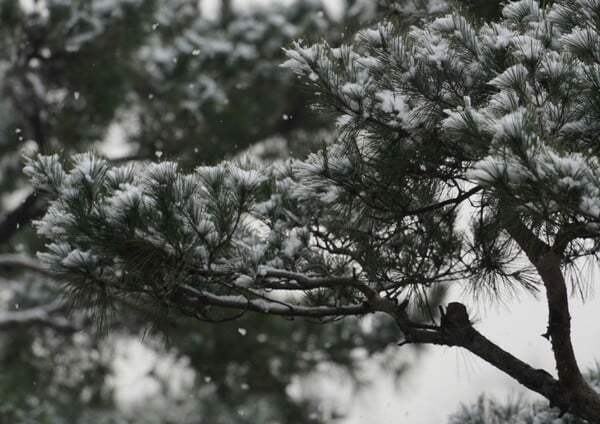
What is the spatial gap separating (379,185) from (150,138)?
3189 mm

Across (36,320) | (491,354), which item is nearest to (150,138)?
(36,320)

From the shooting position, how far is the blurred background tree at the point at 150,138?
457cm

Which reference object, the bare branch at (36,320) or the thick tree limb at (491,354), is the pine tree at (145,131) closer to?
the bare branch at (36,320)

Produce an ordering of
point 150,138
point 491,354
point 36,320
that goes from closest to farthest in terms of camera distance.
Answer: point 491,354 < point 36,320 < point 150,138

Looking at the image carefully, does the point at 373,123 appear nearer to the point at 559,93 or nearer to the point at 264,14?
the point at 559,93

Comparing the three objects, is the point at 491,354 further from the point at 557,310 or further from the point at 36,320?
the point at 36,320

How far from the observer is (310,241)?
2191 millimetres

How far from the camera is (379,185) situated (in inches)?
75.7

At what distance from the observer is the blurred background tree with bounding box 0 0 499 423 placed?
4.57m

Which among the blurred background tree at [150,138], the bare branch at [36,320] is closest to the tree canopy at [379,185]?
the blurred background tree at [150,138]

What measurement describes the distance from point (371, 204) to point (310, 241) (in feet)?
0.99

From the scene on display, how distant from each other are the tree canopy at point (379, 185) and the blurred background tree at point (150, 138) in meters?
2.40

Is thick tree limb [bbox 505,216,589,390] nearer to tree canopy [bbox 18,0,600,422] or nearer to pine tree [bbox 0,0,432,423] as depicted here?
tree canopy [bbox 18,0,600,422]

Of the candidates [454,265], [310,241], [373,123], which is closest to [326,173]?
[373,123]
